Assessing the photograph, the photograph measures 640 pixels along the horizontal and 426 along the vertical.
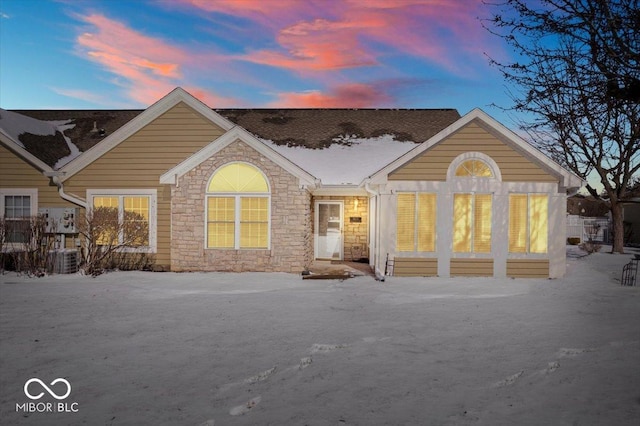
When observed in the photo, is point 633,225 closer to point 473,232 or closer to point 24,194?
point 473,232

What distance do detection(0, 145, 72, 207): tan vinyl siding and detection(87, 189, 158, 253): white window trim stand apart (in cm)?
111

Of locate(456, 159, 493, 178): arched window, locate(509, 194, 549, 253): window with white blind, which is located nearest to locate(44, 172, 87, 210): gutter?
locate(456, 159, 493, 178): arched window

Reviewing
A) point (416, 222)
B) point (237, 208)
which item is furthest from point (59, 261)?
point (416, 222)

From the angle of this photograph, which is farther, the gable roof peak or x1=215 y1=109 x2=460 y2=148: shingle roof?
x1=215 y1=109 x2=460 y2=148: shingle roof

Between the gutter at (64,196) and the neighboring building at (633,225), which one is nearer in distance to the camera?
the gutter at (64,196)

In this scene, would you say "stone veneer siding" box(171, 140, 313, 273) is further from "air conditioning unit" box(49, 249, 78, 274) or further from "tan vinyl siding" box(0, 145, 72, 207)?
"tan vinyl siding" box(0, 145, 72, 207)

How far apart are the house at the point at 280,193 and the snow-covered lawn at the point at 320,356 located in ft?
7.89

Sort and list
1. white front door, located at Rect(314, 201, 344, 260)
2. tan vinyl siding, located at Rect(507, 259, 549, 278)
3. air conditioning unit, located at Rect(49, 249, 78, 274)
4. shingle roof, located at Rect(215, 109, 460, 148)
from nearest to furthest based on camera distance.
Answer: tan vinyl siding, located at Rect(507, 259, 549, 278) < air conditioning unit, located at Rect(49, 249, 78, 274) < white front door, located at Rect(314, 201, 344, 260) < shingle roof, located at Rect(215, 109, 460, 148)

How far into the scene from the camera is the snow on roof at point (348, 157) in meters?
15.5

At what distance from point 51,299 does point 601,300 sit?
12.5 m

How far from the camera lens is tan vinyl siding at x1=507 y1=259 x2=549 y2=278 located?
1292 centimetres

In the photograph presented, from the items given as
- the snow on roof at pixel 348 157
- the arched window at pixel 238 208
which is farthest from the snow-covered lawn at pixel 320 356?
the snow on roof at pixel 348 157

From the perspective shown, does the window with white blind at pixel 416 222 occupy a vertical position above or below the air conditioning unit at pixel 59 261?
above

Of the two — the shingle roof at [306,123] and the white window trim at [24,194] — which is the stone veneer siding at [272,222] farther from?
the white window trim at [24,194]
